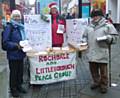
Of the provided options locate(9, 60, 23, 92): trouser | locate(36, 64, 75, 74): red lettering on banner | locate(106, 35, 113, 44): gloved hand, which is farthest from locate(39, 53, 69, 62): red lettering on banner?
locate(106, 35, 113, 44): gloved hand

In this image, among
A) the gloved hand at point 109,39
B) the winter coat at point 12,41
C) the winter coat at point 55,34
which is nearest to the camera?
the winter coat at point 12,41

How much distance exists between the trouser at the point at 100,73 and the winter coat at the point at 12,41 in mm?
1592

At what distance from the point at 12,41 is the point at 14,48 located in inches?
6.8

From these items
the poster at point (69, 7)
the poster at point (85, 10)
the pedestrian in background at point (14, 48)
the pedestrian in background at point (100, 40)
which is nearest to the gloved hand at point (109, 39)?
the pedestrian in background at point (100, 40)

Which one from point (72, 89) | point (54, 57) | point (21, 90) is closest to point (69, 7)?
point (54, 57)

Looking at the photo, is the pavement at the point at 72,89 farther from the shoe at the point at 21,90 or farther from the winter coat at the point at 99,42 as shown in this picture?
the winter coat at the point at 99,42

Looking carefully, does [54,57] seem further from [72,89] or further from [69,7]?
[69,7]

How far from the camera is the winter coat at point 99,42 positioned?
677 centimetres

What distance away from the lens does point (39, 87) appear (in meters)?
7.59

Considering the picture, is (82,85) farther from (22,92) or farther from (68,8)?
(68,8)

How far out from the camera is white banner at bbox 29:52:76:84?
712cm

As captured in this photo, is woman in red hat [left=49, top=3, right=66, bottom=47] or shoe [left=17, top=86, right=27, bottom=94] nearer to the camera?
shoe [left=17, top=86, right=27, bottom=94]

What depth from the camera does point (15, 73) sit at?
Result: 6.81m

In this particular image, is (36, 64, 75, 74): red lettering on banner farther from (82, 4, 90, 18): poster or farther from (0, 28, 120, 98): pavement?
(82, 4, 90, 18): poster
